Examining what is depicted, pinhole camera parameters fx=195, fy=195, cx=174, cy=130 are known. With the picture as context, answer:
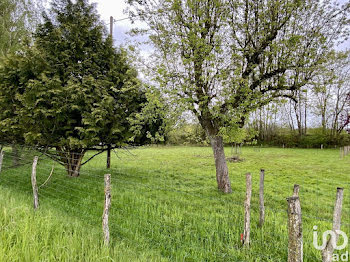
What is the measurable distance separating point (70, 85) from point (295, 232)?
8470 mm

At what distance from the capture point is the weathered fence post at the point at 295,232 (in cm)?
252

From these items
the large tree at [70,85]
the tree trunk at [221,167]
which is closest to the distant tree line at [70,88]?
the large tree at [70,85]

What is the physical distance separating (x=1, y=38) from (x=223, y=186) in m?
18.8

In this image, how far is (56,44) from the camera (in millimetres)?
8688

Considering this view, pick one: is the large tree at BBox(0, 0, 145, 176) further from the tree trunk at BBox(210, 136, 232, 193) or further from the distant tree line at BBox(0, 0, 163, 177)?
the tree trunk at BBox(210, 136, 232, 193)

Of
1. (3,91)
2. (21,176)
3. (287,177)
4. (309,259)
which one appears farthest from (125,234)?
(287,177)

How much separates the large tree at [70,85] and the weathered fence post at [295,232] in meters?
6.82

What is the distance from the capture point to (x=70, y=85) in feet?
25.8

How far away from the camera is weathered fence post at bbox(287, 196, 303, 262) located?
99.1 inches

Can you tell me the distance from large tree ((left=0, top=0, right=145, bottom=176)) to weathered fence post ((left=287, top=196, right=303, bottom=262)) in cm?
682

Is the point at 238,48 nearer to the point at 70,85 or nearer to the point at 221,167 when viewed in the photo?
the point at 221,167

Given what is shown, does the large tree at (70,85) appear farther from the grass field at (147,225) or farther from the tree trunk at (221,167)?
the tree trunk at (221,167)

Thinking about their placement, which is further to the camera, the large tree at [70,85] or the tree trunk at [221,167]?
the tree trunk at [221,167]

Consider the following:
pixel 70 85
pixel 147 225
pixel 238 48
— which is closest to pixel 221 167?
pixel 147 225
